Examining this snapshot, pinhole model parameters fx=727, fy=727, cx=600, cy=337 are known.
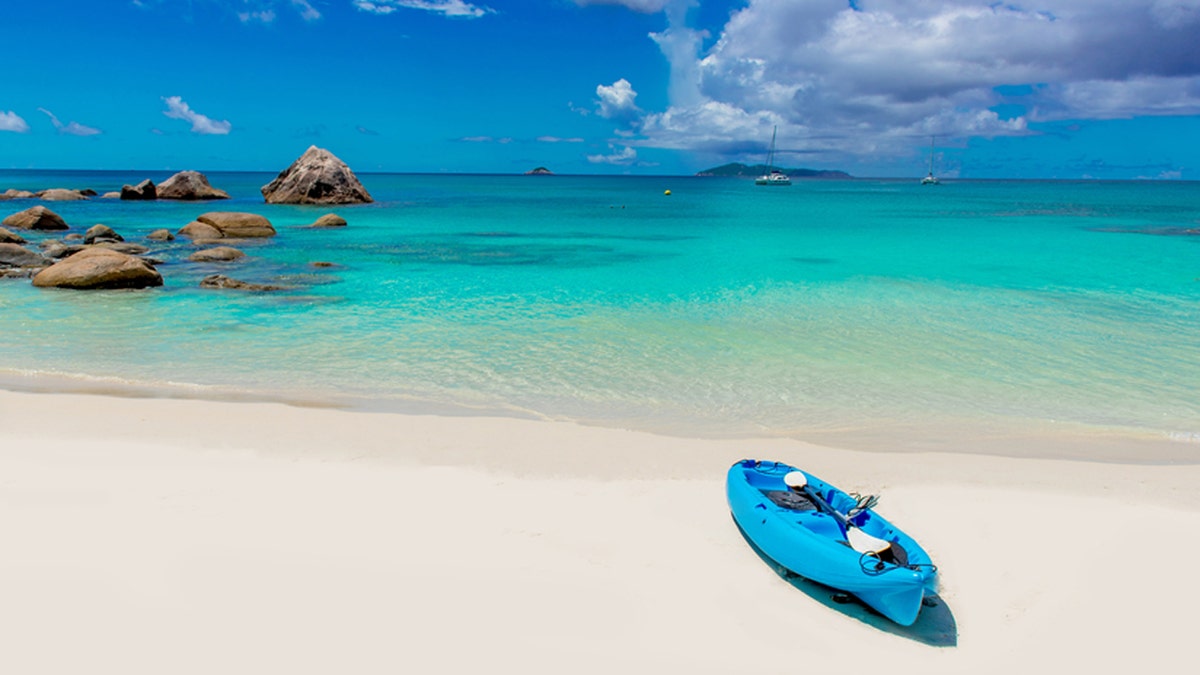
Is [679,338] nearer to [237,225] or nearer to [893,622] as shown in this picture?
[893,622]

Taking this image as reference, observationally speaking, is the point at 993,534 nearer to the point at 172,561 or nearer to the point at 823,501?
the point at 823,501

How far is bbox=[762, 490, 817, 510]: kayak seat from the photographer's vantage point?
267 inches

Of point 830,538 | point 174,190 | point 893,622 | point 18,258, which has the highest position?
point 174,190

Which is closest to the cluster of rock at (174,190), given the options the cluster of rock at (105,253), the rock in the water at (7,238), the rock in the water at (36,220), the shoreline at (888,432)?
the cluster of rock at (105,253)

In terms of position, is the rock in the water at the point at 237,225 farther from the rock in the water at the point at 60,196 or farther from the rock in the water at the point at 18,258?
the rock in the water at the point at 60,196

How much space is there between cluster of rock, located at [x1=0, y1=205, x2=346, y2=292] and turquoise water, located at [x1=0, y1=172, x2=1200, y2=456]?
0.63m

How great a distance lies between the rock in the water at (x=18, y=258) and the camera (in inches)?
891

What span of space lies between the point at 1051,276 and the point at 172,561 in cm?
2678

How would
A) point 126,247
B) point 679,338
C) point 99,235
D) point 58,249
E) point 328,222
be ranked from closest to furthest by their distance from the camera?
1. point 679,338
2. point 58,249
3. point 126,247
4. point 99,235
5. point 328,222

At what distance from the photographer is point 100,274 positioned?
64.1 feet

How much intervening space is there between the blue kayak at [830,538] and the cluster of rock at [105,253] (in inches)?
665

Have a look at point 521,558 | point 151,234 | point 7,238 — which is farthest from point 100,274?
point 521,558

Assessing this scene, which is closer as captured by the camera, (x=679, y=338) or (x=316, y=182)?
(x=679, y=338)

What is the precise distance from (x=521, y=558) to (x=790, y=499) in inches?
102
